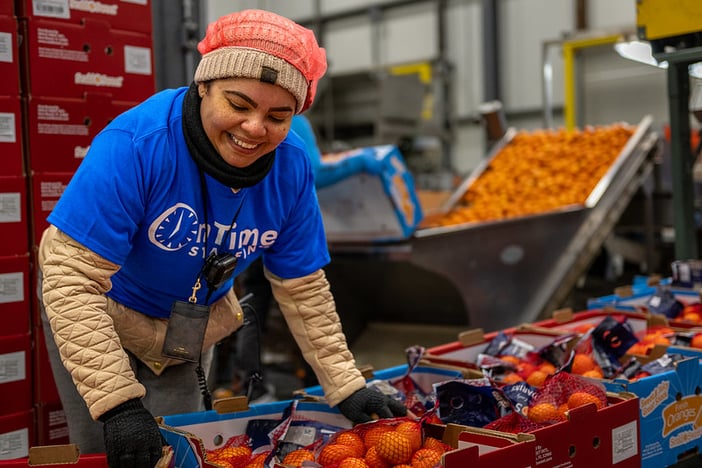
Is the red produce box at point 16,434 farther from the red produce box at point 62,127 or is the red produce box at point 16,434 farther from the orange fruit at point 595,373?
the orange fruit at point 595,373

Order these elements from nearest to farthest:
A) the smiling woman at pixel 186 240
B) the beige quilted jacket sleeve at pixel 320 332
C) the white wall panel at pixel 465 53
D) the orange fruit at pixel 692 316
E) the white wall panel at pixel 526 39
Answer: the smiling woman at pixel 186 240
the beige quilted jacket sleeve at pixel 320 332
the orange fruit at pixel 692 316
the white wall panel at pixel 526 39
the white wall panel at pixel 465 53

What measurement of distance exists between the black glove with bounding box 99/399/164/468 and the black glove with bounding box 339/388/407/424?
1.97 ft

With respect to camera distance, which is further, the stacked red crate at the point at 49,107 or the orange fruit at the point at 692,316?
the orange fruit at the point at 692,316

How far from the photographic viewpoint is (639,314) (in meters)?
3.01

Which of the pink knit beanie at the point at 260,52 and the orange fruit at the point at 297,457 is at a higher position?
the pink knit beanie at the point at 260,52

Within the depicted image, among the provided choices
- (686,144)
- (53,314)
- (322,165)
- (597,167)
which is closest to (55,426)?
(53,314)

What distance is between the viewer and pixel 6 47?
2.51 metres

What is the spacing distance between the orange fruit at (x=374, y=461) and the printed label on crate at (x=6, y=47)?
1.76 m

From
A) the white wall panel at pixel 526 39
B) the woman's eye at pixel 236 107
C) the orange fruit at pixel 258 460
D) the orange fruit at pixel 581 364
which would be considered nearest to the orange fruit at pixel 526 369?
the orange fruit at pixel 581 364

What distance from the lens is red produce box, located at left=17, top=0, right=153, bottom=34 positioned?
259cm

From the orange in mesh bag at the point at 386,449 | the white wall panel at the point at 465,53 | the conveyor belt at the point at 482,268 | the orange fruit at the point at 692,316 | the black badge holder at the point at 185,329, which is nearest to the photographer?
the orange in mesh bag at the point at 386,449

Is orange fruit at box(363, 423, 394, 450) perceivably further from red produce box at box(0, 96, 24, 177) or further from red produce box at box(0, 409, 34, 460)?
red produce box at box(0, 96, 24, 177)

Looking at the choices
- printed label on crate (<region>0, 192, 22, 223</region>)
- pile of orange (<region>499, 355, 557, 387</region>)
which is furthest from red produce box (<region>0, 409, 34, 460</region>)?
pile of orange (<region>499, 355, 557, 387</region>)

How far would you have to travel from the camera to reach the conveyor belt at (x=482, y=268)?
4.64 m
